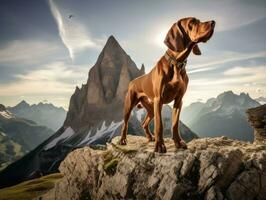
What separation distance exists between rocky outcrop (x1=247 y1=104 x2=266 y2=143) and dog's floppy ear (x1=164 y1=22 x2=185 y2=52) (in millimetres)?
12609

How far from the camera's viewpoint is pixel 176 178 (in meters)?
11.7

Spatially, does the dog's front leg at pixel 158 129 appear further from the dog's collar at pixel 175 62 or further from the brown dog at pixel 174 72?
the dog's collar at pixel 175 62

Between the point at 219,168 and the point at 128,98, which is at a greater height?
the point at 128,98

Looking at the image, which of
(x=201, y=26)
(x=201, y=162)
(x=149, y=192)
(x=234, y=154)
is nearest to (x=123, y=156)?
(x=149, y=192)

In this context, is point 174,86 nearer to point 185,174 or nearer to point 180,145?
point 180,145

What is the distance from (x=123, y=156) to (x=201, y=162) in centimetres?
391

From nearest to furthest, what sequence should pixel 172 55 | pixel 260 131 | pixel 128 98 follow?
pixel 172 55, pixel 128 98, pixel 260 131

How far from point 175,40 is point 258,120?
13.4 metres

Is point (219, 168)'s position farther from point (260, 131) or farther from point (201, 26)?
point (260, 131)

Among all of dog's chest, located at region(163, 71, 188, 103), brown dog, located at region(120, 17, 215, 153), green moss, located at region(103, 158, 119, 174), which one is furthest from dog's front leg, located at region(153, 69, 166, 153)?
green moss, located at region(103, 158, 119, 174)

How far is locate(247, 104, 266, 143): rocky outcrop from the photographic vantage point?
21.9 metres

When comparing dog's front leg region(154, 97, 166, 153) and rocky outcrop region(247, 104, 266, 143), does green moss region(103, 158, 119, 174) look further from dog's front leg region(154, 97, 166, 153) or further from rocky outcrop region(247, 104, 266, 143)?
rocky outcrop region(247, 104, 266, 143)

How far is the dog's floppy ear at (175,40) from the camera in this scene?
1209 cm

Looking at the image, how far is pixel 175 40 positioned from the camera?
12.1 meters
